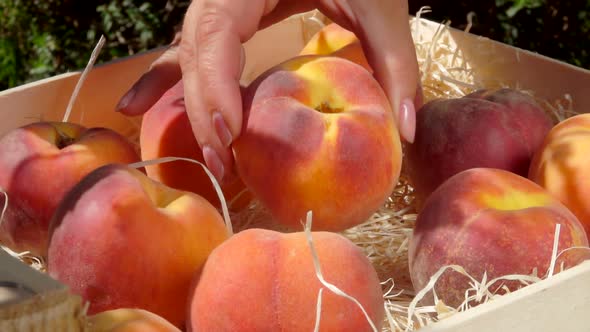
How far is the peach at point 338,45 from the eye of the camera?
133 cm

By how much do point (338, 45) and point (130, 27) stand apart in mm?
1573

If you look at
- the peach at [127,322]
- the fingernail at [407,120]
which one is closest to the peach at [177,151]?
the fingernail at [407,120]

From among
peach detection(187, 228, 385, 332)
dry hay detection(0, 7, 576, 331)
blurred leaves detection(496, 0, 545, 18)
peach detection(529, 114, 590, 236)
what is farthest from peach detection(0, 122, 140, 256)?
blurred leaves detection(496, 0, 545, 18)

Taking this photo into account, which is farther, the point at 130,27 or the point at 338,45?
the point at 130,27

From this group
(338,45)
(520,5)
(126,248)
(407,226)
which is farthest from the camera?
(520,5)

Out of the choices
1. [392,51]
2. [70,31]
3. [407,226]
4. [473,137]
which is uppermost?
[392,51]

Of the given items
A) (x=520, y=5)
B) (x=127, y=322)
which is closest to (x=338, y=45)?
(x=127, y=322)

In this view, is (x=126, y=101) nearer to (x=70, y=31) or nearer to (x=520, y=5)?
(x=520, y=5)

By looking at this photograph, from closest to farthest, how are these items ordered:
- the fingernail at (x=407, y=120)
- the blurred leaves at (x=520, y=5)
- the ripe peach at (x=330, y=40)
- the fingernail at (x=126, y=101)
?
the fingernail at (x=407, y=120), the fingernail at (x=126, y=101), the ripe peach at (x=330, y=40), the blurred leaves at (x=520, y=5)

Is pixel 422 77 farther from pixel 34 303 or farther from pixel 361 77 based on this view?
pixel 34 303

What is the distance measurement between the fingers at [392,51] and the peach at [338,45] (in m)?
0.11

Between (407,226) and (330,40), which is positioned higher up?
(330,40)

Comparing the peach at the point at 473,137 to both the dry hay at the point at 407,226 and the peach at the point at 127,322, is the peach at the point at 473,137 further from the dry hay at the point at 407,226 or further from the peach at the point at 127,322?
the peach at the point at 127,322

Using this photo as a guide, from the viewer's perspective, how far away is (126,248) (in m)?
0.87
